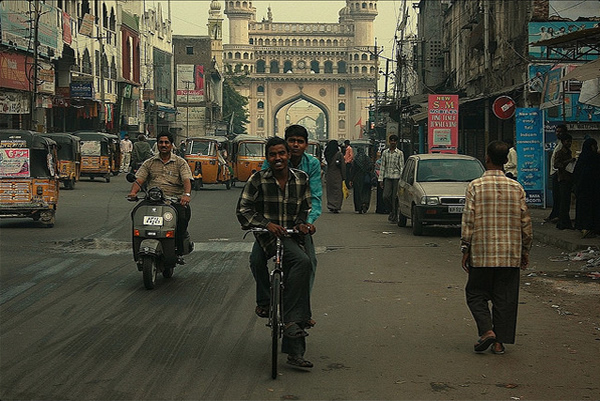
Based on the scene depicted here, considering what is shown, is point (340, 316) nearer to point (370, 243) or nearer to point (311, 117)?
point (370, 243)

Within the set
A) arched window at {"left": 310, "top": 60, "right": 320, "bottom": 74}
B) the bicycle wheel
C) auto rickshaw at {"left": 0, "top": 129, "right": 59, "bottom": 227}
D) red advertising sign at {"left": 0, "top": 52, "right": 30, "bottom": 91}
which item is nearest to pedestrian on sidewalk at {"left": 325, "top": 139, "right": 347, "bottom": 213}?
auto rickshaw at {"left": 0, "top": 129, "right": 59, "bottom": 227}

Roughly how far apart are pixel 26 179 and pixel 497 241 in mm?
11416

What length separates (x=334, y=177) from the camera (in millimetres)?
20891

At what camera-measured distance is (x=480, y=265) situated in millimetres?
6383

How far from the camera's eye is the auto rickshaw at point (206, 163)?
101ft

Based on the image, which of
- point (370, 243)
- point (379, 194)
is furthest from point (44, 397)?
point (379, 194)

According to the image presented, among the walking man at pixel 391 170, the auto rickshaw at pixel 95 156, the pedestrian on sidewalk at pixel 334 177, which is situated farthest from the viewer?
the auto rickshaw at pixel 95 156

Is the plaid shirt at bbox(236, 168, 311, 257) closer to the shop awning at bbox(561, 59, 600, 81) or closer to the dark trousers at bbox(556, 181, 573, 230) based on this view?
the shop awning at bbox(561, 59, 600, 81)

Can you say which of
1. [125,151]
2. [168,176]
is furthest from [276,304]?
[125,151]

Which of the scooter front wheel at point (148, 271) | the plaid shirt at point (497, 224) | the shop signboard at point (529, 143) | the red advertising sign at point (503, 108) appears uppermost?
the red advertising sign at point (503, 108)

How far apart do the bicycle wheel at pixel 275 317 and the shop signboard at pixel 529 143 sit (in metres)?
14.3

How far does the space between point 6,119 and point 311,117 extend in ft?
432

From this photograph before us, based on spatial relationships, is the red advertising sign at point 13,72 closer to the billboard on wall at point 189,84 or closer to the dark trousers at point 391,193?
the dark trousers at point 391,193

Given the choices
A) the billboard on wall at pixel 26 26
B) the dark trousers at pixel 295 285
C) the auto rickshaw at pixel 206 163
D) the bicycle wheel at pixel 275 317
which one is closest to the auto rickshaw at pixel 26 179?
the dark trousers at pixel 295 285
